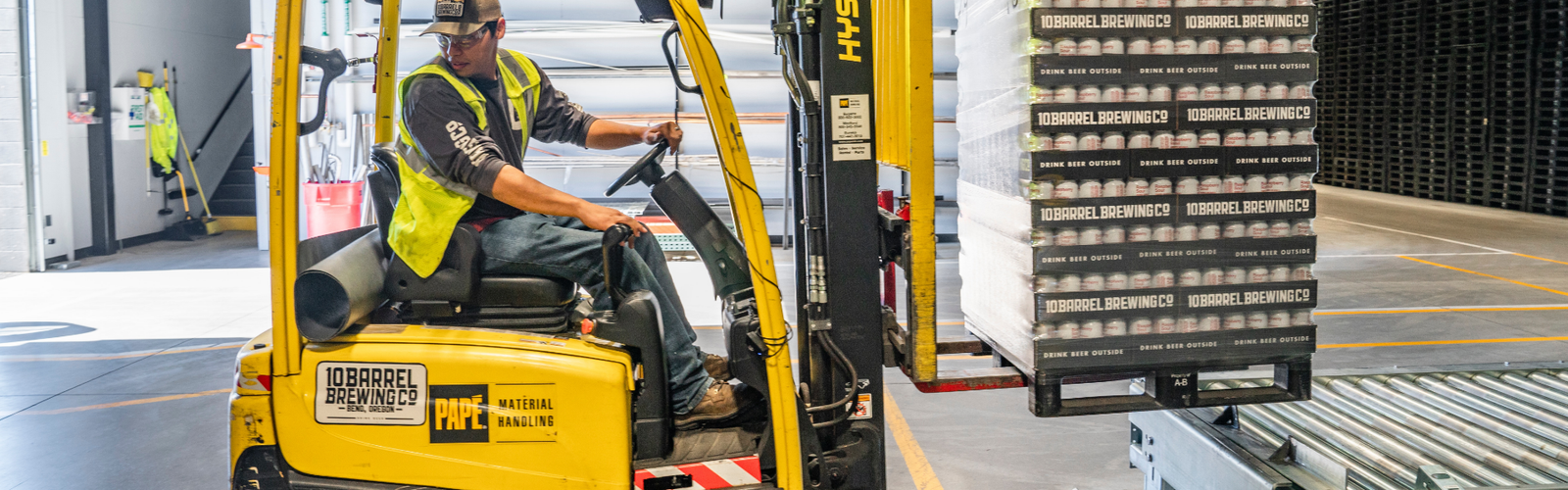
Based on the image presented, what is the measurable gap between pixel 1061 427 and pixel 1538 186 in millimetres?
14039

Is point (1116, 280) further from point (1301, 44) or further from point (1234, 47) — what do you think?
point (1301, 44)

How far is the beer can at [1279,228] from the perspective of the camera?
3188 mm

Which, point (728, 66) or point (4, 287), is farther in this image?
point (728, 66)

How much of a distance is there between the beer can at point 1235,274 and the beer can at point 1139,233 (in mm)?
276

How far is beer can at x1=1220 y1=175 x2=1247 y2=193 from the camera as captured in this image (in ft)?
10.3

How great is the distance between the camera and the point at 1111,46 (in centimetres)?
306

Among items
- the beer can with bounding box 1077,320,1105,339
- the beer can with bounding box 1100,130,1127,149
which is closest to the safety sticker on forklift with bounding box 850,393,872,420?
the beer can with bounding box 1077,320,1105,339

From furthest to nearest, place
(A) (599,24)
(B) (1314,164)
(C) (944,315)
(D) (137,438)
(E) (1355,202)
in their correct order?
(E) (1355,202) < (A) (599,24) < (C) (944,315) < (D) (137,438) < (B) (1314,164)

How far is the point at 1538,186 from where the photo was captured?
15.4m

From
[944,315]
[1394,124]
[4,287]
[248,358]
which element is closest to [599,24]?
[944,315]

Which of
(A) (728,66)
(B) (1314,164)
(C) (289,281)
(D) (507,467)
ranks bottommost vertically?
(D) (507,467)

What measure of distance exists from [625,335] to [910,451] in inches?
97.6

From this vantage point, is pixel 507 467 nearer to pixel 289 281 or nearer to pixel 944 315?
pixel 289 281

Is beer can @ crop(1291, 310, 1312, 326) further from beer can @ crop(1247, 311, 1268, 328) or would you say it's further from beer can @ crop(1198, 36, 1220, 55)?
beer can @ crop(1198, 36, 1220, 55)
